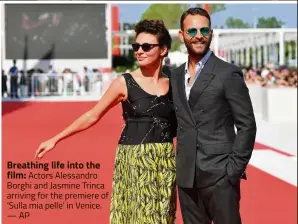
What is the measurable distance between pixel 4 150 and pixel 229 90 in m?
8.75

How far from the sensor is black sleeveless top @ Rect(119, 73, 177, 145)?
13.4 feet

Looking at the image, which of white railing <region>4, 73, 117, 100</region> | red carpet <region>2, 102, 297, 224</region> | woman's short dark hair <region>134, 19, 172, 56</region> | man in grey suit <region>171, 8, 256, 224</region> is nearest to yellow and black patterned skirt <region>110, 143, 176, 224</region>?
man in grey suit <region>171, 8, 256, 224</region>

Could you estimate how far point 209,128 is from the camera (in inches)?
144

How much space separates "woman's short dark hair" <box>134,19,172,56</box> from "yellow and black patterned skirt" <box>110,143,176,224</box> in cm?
56

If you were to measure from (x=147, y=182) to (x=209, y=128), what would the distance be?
0.61 metres

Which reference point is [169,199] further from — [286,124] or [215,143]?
[286,124]

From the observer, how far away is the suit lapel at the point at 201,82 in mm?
3637

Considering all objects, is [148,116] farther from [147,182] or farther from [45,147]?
[45,147]

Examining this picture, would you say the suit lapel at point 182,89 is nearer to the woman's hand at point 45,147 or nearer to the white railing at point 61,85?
the woman's hand at point 45,147

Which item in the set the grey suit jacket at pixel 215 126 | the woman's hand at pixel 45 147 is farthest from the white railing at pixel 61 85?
the grey suit jacket at pixel 215 126

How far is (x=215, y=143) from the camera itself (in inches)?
144

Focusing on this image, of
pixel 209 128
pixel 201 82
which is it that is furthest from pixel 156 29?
pixel 209 128

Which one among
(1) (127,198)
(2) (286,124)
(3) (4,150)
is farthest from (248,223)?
(2) (286,124)

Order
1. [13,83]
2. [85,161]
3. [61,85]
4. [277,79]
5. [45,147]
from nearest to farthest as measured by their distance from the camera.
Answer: [45,147], [85,161], [277,79], [13,83], [61,85]
